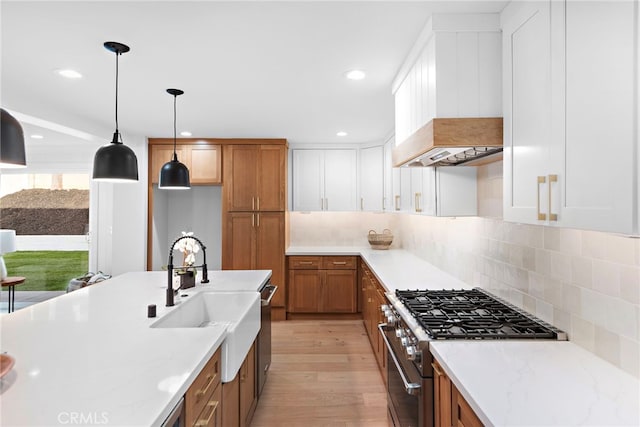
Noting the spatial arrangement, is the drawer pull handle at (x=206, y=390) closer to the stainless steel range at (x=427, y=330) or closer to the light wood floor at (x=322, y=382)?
the stainless steel range at (x=427, y=330)

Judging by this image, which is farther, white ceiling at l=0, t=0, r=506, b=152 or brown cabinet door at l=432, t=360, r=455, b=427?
white ceiling at l=0, t=0, r=506, b=152

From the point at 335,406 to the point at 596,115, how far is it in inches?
103

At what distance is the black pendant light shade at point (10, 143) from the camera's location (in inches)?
40.9

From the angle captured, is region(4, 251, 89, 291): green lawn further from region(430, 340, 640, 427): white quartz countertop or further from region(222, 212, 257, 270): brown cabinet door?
region(430, 340, 640, 427): white quartz countertop

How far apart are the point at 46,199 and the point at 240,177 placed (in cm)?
261

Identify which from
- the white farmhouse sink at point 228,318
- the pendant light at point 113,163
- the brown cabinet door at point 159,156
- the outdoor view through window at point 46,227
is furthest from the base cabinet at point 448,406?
the outdoor view through window at point 46,227

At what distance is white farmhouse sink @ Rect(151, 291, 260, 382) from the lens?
180 centimetres

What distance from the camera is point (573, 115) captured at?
45.9 inches

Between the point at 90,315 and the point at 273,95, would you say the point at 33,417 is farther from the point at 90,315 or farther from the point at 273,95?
the point at 273,95

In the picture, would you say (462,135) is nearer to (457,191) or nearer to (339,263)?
(457,191)

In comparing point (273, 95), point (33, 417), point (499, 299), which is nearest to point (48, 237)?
point (273, 95)

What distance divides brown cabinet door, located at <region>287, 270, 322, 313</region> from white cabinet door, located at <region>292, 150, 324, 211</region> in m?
0.96

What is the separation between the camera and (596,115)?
3.46 ft

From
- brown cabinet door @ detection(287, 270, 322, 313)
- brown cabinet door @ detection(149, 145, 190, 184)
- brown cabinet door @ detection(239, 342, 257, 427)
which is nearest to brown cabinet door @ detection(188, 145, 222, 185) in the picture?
brown cabinet door @ detection(149, 145, 190, 184)
